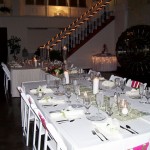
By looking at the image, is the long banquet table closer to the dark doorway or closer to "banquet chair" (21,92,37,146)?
"banquet chair" (21,92,37,146)

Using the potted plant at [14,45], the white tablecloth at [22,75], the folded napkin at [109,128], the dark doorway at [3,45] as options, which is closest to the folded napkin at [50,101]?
the folded napkin at [109,128]

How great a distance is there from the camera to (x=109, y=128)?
215cm

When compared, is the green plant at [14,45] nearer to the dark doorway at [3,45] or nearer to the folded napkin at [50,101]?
the dark doorway at [3,45]

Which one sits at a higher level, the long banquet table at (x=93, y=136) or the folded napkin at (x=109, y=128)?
the folded napkin at (x=109, y=128)

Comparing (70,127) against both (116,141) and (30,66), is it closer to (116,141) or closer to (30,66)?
(116,141)

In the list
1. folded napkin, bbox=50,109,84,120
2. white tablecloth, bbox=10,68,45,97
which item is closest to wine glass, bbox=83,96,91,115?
folded napkin, bbox=50,109,84,120

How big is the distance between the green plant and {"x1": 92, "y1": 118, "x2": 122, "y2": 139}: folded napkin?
1113 centimetres

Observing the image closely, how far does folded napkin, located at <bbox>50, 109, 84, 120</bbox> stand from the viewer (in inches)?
100

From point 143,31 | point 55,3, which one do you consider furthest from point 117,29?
point 55,3

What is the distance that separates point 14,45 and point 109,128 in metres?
11.3

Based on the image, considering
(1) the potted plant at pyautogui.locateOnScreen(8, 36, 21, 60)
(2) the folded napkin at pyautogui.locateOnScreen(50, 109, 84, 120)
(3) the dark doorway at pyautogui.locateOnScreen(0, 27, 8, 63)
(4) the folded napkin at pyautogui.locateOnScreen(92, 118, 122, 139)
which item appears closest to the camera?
(4) the folded napkin at pyautogui.locateOnScreen(92, 118, 122, 139)

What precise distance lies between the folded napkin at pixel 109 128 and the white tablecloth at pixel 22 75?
4365mm

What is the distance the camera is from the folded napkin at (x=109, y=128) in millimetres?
2065

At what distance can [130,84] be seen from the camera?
14.0 ft
